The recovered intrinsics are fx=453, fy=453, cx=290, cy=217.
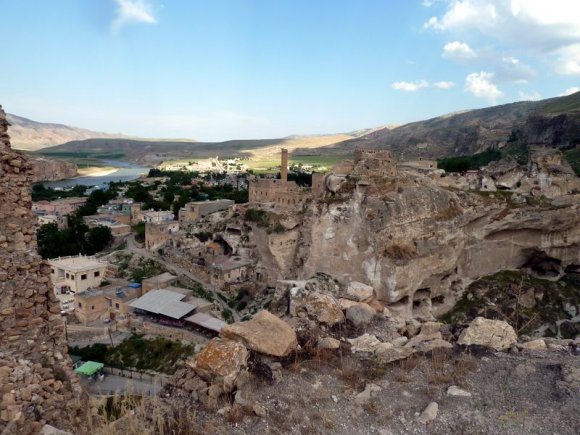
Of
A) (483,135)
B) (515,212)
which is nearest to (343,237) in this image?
(515,212)

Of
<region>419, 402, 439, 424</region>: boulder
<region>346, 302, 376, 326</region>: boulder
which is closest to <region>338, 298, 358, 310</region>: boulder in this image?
<region>346, 302, 376, 326</region>: boulder

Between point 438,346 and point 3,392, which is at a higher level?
point 3,392

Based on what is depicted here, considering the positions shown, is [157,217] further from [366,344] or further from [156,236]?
[366,344]

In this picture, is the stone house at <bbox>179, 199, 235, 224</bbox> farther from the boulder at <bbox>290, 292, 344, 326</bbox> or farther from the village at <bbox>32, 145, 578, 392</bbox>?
the boulder at <bbox>290, 292, 344, 326</bbox>

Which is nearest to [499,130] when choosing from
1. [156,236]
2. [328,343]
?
[156,236]

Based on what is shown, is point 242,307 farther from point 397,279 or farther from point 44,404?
point 44,404
